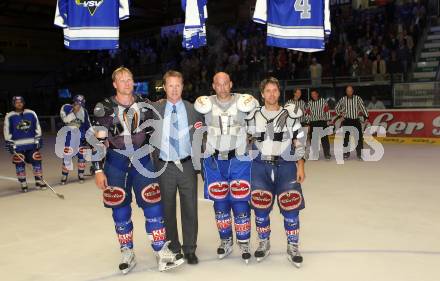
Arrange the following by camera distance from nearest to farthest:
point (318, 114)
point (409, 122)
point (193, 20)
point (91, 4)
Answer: point (193, 20), point (91, 4), point (318, 114), point (409, 122)

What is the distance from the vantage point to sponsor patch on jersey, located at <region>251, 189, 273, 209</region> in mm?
4449

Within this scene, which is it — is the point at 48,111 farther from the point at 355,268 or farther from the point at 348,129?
the point at 355,268

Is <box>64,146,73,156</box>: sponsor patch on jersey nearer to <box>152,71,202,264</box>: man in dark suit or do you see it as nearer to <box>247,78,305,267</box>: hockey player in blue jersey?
<box>152,71,202,264</box>: man in dark suit

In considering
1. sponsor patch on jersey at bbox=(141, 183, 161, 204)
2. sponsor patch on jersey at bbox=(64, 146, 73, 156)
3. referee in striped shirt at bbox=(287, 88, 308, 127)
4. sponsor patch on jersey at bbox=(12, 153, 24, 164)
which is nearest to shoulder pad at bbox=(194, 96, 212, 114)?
sponsor patch on jersey at bbox=(141, 183, 161, 204)

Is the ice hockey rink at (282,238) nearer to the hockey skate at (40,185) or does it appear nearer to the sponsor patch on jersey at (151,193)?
the hockey skate at (40,185)

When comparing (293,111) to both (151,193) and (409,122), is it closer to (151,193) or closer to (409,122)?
(151,193)

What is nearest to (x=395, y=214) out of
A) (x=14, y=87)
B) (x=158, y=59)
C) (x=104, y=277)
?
(x=104, y=277)

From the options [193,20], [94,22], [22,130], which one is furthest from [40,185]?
[193,20]

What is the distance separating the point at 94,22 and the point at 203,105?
4.22m

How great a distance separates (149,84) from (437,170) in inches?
637

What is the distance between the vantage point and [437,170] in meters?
9.59

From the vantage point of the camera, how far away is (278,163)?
4.44 meters

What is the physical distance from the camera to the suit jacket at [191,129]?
4480mm

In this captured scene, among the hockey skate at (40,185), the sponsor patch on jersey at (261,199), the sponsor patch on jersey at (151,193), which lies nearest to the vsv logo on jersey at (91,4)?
the hockey skate at (40,185)
